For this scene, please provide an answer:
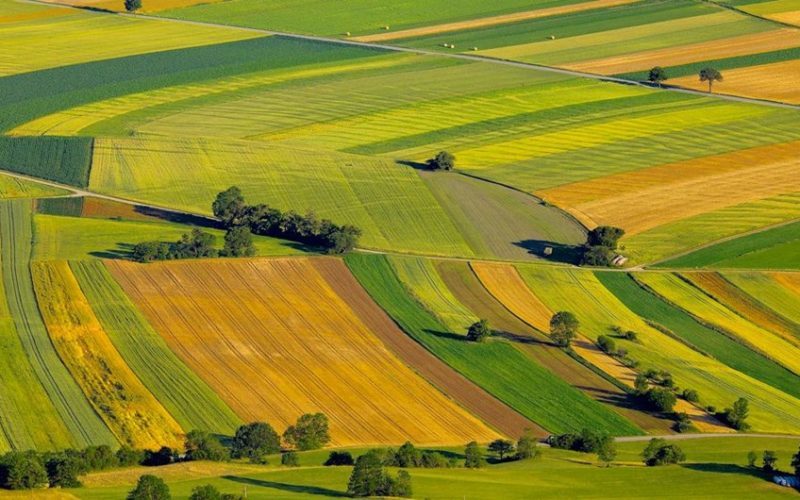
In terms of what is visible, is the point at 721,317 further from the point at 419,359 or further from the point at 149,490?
the point at 149,490

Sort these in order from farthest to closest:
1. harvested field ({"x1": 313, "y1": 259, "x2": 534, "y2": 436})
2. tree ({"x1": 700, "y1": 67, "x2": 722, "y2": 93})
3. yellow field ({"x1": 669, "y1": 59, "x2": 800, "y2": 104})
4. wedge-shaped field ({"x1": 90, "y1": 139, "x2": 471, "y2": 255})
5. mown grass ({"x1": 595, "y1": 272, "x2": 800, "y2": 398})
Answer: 1. tree ({"x1": 700, "y1": 67, "x2": 722, "y2": 93})
2. yellow field ({"x1": 669, "y1": 59, "x2": 800, "y2": 104})
3. wedge-shaped field ({"x1": 90, "y1": 139, "x2": 471, "y2": 255})
4. mown grass ({"x1": 595, "y1": 272, "x2": 800, "y2": 398})
5. harvested field ({"x1": 313, "y1": 259, "x2": 534, "y2": 436})

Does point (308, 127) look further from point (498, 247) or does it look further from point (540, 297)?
point (540, 297)

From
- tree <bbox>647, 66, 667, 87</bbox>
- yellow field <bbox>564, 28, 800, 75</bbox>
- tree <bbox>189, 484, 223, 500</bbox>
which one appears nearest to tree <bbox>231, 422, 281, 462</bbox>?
tree <bbox>189, 484, 223, 500</bbox>

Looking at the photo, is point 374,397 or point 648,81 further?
point 648,81

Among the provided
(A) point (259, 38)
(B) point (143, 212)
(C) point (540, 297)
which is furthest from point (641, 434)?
(A) point (259, 38)

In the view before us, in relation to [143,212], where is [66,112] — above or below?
above

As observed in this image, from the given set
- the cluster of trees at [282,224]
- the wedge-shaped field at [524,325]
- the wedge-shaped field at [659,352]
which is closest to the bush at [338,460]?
the wedge-shaped field at [524,325]

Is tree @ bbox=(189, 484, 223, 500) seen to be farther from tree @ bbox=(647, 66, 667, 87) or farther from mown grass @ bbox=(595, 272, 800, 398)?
tree @ bbox=(647, 66, 667, 87)

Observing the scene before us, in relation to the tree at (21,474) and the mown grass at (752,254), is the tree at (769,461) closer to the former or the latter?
the tree at (21,474)
